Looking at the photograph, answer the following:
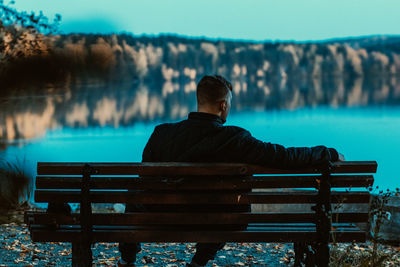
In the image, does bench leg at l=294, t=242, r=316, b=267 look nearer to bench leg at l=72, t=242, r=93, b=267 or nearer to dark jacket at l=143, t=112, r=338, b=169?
dark jacket at l=143, t=112, r=338, b=169

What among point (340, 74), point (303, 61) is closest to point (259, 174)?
point (303, 61)

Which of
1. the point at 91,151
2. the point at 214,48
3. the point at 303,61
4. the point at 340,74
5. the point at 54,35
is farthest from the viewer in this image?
the point at 340,74

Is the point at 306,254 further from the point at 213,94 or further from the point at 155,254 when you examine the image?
the point at 155,254

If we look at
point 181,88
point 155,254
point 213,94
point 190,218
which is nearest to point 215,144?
point 213,94

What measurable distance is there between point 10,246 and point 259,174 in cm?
279

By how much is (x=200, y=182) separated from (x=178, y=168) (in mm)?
129

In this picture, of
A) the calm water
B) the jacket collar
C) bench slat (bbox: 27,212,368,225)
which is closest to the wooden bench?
bench slat (bbox: 27,212,368,225)

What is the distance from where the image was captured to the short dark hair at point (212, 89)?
120 inches

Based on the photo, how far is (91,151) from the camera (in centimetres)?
2292

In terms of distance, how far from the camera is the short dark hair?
304cm

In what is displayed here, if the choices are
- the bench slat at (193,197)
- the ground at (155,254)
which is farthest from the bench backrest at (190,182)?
the ground at (155,254)

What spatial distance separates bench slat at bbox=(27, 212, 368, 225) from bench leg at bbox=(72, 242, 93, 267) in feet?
0.38

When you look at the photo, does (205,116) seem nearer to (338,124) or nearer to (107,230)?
(107,230)

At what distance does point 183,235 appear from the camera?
9.89ft
